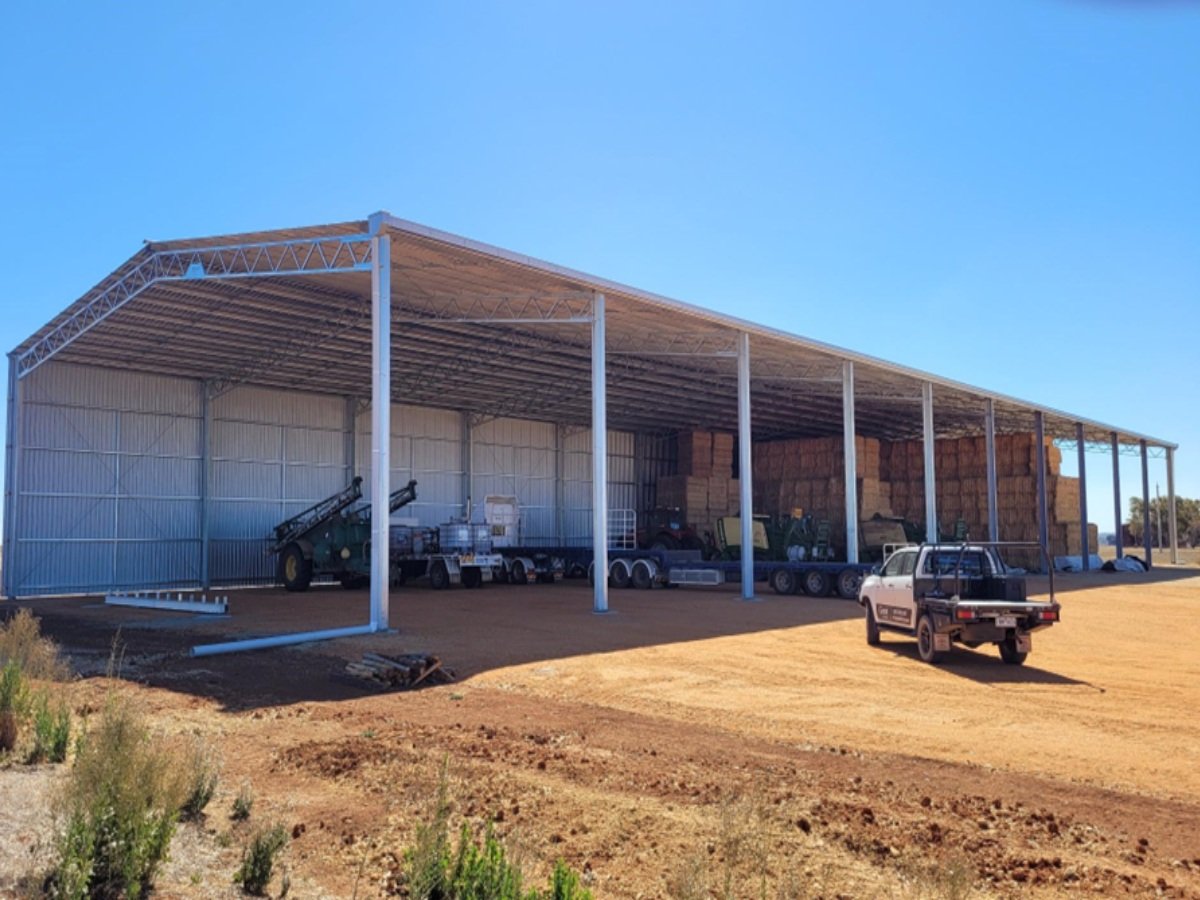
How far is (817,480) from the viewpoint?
135 feet

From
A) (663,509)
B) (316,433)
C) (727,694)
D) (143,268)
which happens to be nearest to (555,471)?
(663,509)

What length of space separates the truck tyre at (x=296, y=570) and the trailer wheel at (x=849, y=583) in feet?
51.2

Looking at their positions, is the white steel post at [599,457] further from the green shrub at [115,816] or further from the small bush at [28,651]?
the green shrub at [115,816]

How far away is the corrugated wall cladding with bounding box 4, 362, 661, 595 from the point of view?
1109 inches

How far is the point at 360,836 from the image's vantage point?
261 inches

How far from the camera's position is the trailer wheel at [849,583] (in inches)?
1109

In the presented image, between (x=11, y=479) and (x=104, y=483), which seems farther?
(x=104, y=483)

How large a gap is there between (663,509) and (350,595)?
575 inches

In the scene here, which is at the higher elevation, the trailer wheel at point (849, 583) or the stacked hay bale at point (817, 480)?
the stacked hay bale at point (817, 480)

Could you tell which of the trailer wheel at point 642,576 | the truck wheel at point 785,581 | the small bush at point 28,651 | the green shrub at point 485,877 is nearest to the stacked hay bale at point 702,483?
the trailer wheel at point 642,576

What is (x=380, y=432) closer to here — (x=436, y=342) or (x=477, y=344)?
(x=436, y=342)

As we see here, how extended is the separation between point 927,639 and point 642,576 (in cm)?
1823

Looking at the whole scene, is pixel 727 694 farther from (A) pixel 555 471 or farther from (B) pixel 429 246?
(A) pixel 555 471

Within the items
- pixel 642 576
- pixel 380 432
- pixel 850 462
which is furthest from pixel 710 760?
pixel 642 576
